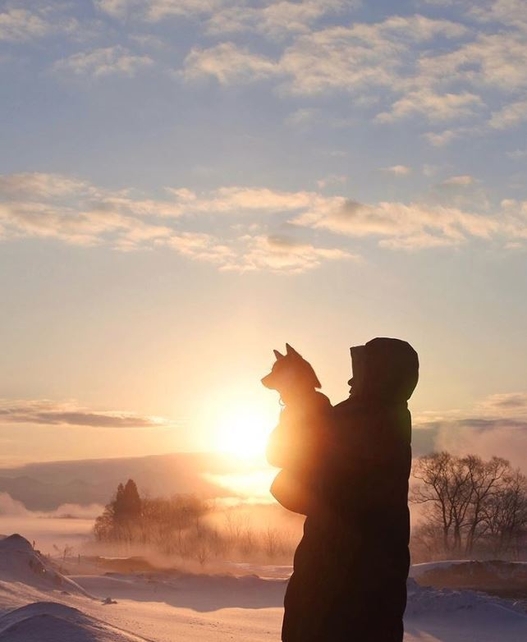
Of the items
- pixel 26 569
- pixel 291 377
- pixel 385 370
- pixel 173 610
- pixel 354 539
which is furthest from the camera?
pixel 173 610

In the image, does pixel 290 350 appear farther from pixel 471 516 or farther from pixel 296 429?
pixel 471 516

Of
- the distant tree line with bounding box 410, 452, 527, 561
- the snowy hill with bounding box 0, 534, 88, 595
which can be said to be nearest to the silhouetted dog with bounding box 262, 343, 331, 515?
the snowy hill with bounding box 0, 534, 88, 595

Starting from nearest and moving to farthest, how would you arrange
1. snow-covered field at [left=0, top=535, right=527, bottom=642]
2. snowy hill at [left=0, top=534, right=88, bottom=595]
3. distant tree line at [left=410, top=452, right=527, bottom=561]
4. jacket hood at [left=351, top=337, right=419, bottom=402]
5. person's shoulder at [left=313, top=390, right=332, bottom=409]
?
person's shoulder at [left=313, top=390, right=332, bottom=409], jacket hood at [left=351, top=337, right=419, bottom=402], snow-covered field at [left=0, top=535, right=527, bottom=642], snowy hill at [left=0, top=534, right=88, bottom=595], distant tree line at [left=410, top=452, right=527, bottom=561]

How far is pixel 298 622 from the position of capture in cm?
658

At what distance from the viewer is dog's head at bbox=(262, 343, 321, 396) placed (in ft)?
21.9

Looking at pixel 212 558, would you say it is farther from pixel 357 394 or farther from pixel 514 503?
pixel 357 394

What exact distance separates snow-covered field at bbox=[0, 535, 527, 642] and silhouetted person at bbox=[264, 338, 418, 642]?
27.7ft

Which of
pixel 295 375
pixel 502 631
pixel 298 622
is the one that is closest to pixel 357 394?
pixel 295 375

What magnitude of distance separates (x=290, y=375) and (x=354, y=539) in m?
1.31

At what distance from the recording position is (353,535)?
21.5 feet

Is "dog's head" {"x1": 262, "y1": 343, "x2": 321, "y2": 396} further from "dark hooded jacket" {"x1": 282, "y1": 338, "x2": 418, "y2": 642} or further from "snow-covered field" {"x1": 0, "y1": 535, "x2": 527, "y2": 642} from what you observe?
"snow-covered field" {"x1": 0, "y1": 535, "x2": 527, "y2": 642}

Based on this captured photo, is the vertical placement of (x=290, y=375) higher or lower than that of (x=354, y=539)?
higher

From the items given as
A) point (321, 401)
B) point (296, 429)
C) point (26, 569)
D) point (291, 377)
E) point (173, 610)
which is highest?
point (291, 377)

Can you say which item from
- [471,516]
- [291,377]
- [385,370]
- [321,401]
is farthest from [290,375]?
[471,516]
